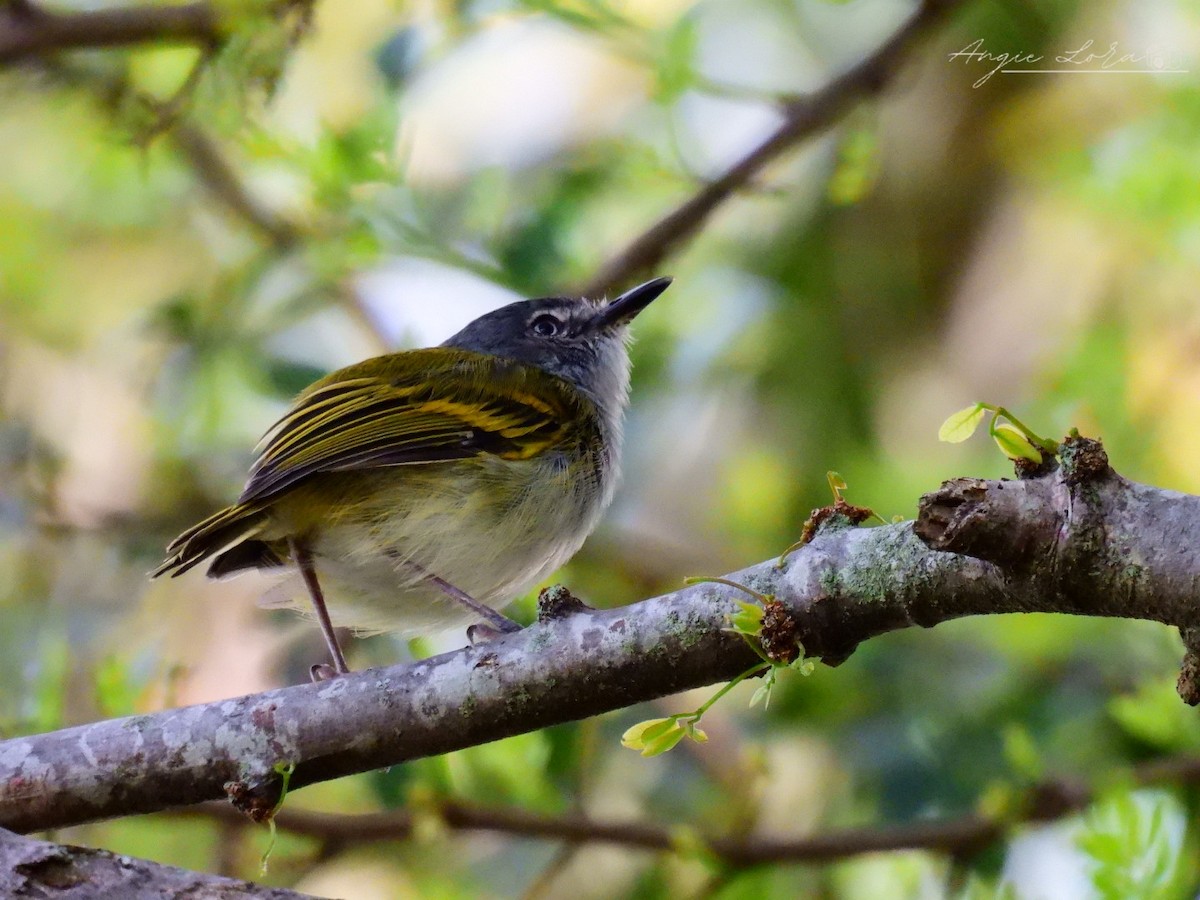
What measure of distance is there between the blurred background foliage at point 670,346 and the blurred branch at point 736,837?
0.20 feet

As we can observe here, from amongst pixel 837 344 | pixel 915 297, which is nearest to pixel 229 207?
pixel 837 344

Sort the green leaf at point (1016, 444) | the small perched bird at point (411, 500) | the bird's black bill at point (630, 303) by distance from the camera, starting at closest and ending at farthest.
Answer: the green leaf at point (1016, 444) < the small perched bird at point (411, 500) < the bird's black bill at point (630, 303)

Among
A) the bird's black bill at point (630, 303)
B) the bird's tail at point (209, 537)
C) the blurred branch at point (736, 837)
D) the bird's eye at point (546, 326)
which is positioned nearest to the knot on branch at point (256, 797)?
the bird's tail at point (209, 537)

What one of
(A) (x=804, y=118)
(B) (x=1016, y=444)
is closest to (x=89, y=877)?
(B) (x=1016, y=444)

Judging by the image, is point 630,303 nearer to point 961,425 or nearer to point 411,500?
point 411,500

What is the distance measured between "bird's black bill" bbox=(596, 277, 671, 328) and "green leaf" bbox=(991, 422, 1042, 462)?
7.29 feet

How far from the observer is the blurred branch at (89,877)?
1.96 metres

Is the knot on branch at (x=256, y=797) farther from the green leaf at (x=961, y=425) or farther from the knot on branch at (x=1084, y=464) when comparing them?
the knot on branch at (x=1084, y=464)

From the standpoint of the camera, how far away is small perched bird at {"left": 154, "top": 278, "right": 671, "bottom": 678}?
9.95 feet

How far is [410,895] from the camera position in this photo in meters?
4.46

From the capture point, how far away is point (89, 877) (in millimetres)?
1978

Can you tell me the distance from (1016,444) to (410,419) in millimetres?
1865

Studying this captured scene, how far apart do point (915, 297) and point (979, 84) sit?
940mm

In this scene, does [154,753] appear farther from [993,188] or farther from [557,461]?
[993,188]
